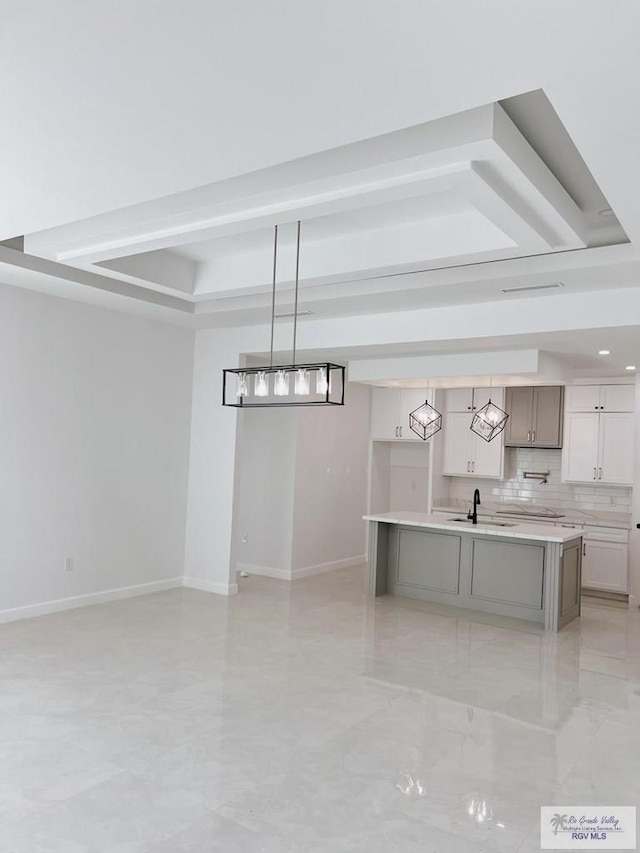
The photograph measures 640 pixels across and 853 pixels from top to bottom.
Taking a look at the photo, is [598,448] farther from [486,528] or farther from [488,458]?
[486,528]

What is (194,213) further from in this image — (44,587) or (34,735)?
(44,587)

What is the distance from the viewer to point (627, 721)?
390 cm

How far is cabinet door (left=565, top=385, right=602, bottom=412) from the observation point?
7.65m

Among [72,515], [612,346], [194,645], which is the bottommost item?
[194,645]

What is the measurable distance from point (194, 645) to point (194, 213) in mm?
3154

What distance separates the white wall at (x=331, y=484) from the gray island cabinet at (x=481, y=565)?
123cm

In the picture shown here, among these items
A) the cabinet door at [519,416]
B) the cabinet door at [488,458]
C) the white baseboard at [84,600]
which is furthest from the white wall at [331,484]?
the cabinet door at [519,416]

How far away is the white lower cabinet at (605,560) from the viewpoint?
23.5 ft

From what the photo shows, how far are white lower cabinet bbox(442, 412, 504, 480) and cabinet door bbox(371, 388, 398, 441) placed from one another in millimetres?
676

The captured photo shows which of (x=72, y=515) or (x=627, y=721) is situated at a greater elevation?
(x=72, y=515)

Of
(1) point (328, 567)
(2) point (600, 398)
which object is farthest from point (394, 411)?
(2) point (600, 398)

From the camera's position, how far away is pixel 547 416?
802cm

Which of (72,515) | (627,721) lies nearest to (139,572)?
(72,515)

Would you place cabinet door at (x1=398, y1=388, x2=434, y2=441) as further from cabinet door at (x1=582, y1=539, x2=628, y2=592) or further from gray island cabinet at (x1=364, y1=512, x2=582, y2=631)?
cabinet door at (x1=582, y1=539, x2=628, y2=592)
